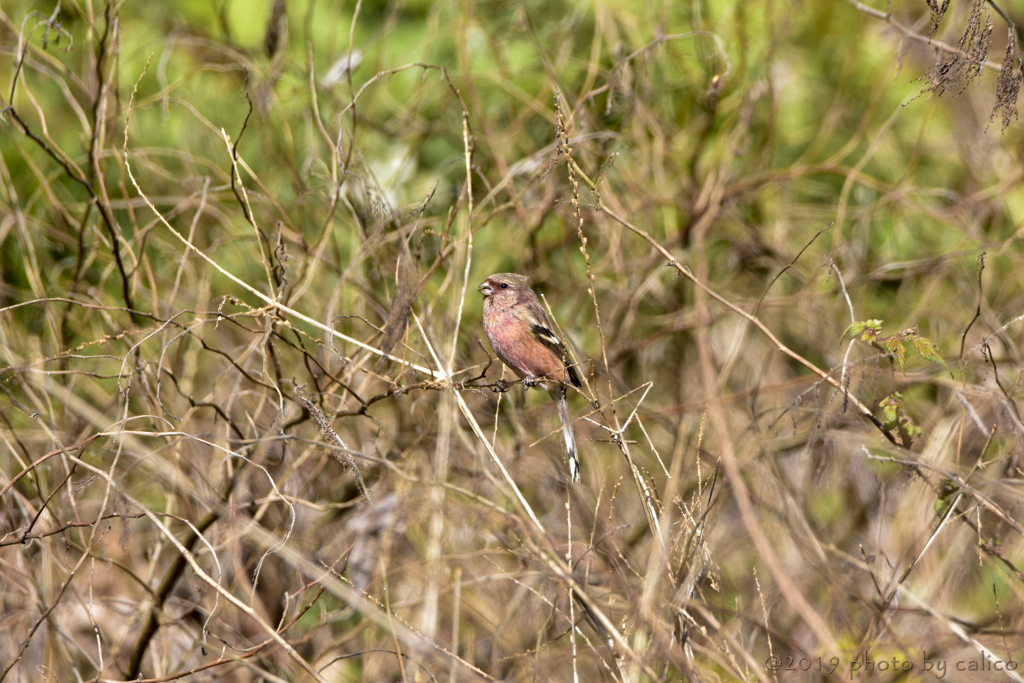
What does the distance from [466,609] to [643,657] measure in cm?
179

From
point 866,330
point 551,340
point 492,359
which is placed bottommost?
point 551,340

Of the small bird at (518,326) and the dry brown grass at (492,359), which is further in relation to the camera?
the small bird at (518,326)

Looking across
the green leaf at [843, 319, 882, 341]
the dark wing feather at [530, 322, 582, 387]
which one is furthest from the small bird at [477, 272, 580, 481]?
the green leaf at [843, 319, 882, 341]

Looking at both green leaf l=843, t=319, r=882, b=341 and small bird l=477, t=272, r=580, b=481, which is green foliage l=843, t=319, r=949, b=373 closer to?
green leaf l=843, t=319, r=882, b=341

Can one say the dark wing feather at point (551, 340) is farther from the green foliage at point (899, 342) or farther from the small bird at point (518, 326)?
the green foliage at point (899, 342)

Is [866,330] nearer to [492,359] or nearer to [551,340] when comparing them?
[492,359]

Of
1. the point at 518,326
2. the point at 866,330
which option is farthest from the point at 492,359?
the point at 866,330

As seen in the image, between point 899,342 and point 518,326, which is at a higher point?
point 899,342

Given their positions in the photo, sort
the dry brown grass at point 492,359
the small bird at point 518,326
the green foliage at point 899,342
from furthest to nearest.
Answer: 1. the small bird at point 518,326
2. the dry brown grass at point 492,359
3. the green foliage at point 899,342

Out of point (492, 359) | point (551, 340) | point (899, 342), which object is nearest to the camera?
point (899, 342)

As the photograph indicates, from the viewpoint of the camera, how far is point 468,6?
4.52 metres

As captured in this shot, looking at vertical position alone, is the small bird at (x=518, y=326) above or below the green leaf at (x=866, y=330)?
below

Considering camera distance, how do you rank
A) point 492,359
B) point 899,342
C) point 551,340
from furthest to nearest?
point 551,340, point 492,359, point 899,342

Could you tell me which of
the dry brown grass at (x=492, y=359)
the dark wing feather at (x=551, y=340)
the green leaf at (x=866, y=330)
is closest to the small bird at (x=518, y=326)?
the dark wing feather at (x=551, y=340)
